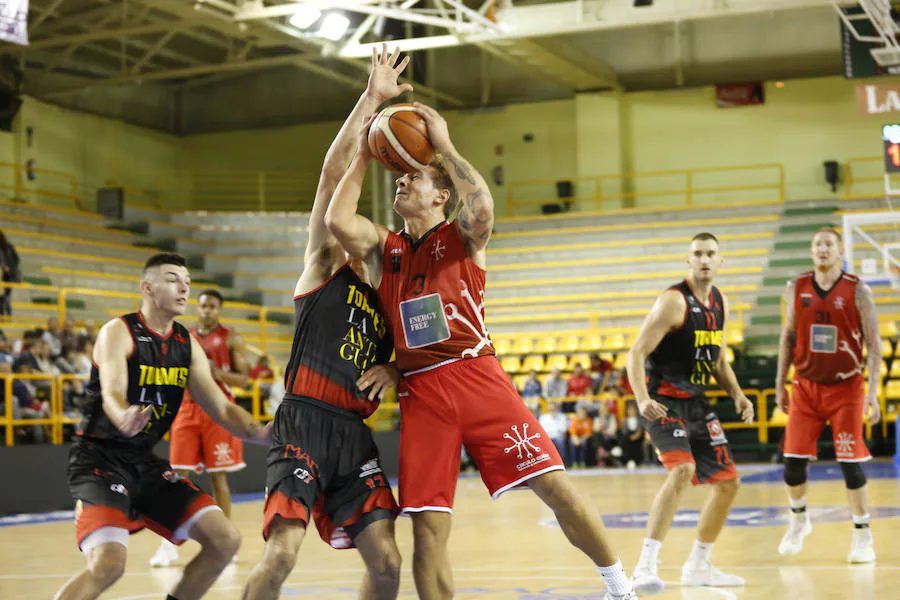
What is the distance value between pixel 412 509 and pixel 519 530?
580 cm

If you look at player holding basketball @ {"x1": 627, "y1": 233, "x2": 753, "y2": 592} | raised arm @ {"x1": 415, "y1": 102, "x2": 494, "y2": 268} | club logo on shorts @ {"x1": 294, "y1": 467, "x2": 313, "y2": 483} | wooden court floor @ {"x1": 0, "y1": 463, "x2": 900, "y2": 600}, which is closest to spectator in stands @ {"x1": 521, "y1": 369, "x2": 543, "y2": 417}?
wooden court floor @ {"x1": 0, "y1": 463, "x2": 900, "y2": 600}

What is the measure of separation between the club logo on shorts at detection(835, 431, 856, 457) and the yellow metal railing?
17800mm

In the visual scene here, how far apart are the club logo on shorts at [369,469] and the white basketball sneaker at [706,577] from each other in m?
2.76

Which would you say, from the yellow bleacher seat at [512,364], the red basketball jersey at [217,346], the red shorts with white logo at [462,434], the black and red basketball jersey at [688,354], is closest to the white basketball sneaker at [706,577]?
the black and red basketball jersey at [688,354]

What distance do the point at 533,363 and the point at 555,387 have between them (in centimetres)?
205

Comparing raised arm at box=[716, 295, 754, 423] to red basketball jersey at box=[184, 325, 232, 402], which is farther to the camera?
red basketball jersey at box=[184, 325, 232, 402]

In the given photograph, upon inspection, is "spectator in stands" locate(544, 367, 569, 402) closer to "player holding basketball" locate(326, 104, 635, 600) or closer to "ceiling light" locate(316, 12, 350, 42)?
"ceiling light" locate(316, 12, 350, 42)

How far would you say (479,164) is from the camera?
28.1m

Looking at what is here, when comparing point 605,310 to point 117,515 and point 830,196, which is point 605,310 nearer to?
point 830,196

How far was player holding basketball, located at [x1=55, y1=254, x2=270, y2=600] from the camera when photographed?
4898 millimetres

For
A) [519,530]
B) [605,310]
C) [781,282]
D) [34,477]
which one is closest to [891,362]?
[781,282]

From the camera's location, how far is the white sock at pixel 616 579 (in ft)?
15.5

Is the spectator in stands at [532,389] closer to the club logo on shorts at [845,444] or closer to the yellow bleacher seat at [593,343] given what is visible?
the yellow bleacher seat at [593,343]

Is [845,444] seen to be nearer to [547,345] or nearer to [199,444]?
[199,444]
